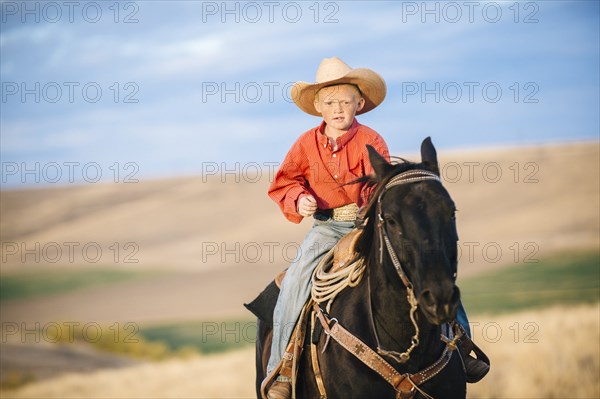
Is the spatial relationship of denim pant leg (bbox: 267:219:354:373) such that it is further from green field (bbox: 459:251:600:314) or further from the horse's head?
green field (bbox: 459:251:600:314)

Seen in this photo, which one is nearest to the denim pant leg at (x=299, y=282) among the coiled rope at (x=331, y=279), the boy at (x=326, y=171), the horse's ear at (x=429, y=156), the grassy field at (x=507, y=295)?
the boy at (x=326, y=171)

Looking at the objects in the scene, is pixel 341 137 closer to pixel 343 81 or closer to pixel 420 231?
pixel 343 81

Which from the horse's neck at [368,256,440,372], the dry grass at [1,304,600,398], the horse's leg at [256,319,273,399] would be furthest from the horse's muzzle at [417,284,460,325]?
the dry grass at [1,304,600,398]

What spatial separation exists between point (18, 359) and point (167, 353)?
22.3ft

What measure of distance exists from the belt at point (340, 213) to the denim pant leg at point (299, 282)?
0.15 feet

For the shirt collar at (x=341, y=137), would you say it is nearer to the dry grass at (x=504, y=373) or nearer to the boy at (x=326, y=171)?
the boy at (x=326, y=171)

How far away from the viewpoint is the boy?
643 cm

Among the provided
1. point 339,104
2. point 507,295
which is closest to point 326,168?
point 339,104

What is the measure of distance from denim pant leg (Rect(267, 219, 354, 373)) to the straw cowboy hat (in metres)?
1.13

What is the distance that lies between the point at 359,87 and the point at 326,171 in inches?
31.1

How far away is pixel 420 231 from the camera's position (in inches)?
187

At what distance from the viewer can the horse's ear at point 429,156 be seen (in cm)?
530

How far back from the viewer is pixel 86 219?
5959 centimetres

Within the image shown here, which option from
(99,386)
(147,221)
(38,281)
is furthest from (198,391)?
(147,221)
